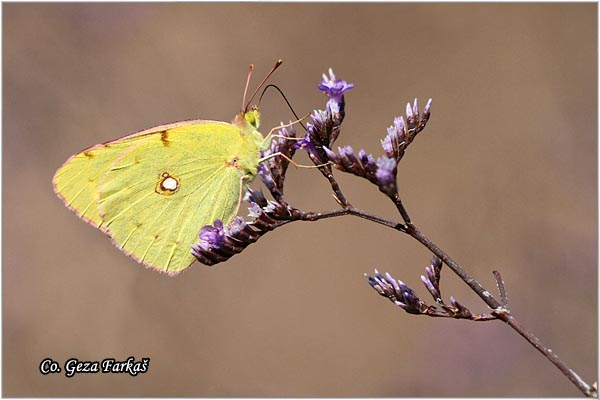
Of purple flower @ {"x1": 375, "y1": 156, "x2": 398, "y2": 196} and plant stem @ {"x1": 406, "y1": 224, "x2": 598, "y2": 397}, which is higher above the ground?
purple flower @ {"x1": 375, "y1": 156, "x2": 398, "y2": 196}

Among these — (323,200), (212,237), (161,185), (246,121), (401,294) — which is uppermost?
(323,200)

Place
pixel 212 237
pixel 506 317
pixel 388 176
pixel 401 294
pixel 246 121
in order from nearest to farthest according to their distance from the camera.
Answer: pixel 506 317, pixel 388 176, pixel 401 294, pixel 212 237, pixel 246 121

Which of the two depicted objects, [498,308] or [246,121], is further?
[246,121]

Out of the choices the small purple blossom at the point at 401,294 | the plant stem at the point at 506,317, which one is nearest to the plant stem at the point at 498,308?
the plant stem at the point at 506,317

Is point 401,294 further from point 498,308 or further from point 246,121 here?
point 246,121

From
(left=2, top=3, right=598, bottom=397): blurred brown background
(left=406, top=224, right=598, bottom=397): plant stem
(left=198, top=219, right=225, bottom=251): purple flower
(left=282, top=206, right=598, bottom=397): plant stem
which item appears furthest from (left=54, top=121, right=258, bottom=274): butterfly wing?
(left=2, top=3, right=598, bottom=397): blurred brown background

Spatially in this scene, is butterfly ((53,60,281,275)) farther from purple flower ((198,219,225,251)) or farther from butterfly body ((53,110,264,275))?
purple flower ((198,219,225,251))

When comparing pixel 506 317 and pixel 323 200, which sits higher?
pixel 323 200

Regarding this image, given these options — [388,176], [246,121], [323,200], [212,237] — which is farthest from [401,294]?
[323,200]

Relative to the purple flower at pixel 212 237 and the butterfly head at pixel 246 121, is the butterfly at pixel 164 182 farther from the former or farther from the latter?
the purple flower at pixel 212 237

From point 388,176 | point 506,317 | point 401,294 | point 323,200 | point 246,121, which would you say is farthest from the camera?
point 323,200
